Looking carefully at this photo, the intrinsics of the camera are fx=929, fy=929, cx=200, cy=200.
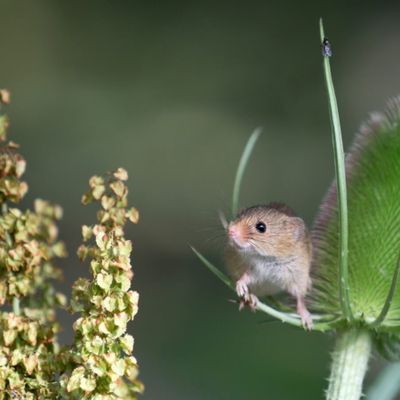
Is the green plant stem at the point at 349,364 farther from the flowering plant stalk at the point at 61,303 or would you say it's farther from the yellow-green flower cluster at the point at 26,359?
the yellow-green flower cluster at the point at 26,359

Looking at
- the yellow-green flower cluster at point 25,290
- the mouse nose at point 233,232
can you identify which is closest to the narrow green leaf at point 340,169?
the mouse nose at point 233,232

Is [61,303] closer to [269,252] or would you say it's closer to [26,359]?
[26,359]

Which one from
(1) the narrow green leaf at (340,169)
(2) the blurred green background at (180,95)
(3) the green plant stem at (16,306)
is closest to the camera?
(1) the narrow green leaf at (340,169)

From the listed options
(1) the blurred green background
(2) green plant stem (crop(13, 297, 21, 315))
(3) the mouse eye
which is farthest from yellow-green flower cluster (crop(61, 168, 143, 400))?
(1) the blurred green background

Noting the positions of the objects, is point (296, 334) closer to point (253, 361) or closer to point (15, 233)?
point (253, 361)

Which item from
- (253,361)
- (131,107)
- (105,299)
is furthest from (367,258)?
(131,107)
